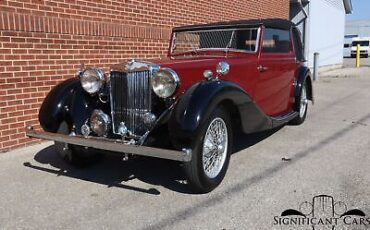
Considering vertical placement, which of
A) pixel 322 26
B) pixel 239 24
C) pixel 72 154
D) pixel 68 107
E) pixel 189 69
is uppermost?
pixel 322 26

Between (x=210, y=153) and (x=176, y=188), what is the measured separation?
49cm

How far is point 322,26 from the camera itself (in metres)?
20.3

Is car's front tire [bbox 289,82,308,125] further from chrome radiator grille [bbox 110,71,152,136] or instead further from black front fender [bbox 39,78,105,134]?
black front fender [bbox 39,78,105,134]

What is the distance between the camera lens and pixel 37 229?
3.52 m

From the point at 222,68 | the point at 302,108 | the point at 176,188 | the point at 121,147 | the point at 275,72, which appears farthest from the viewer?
the point at 302,108

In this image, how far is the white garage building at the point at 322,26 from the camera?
717 inches

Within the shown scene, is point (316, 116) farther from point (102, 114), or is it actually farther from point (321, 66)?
point (321, 66)

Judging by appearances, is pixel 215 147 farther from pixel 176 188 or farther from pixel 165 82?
pixel 165 82

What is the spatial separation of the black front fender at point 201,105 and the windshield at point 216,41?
46.9 inches

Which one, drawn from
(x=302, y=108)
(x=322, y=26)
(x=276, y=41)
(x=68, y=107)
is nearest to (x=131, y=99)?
(x=68, y=107)

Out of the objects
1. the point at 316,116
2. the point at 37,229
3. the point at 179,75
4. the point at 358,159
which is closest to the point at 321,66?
the point at 316,116

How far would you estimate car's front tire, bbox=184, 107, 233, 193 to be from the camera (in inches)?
157

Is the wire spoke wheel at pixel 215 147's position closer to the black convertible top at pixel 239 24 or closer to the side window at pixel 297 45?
the black convertible top at pixel 239 24

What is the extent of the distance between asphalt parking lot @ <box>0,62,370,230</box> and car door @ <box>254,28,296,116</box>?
581 millimetres
